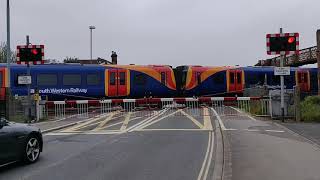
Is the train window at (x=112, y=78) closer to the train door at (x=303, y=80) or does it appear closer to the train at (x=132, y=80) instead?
the train at (x=132, y=80)

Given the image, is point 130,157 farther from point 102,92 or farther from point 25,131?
point 102,92

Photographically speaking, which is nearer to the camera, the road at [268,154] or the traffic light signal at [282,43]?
Answer: the road at [268,154]

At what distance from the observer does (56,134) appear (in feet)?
59.0

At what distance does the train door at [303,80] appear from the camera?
138 ft

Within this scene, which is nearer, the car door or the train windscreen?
the car door

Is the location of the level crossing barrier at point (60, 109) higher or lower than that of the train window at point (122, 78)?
lower

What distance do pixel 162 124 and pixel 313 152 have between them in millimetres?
9101

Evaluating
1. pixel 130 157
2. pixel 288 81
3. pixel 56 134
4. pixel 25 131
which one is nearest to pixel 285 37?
pixel 56 134

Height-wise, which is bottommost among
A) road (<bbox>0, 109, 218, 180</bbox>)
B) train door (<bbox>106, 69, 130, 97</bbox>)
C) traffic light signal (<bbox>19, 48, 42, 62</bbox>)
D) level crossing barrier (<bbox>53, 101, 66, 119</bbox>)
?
road (<bbox>0, 109, 218, 180</bbox>)

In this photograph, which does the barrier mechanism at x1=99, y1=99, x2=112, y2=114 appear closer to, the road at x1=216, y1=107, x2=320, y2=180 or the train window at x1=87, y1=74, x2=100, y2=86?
the train window at x1=87, y1=74, x2=100, y2=86

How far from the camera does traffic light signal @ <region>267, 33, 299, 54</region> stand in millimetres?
21188

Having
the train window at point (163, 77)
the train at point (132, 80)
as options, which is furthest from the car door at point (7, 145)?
the train window at point (163, 77)

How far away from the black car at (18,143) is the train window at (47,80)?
23770 millimetres

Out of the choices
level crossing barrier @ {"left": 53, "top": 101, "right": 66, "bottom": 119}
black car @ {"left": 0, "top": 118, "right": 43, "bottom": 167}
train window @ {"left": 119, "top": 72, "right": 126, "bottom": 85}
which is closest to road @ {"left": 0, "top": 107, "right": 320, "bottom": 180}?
black car @ {"left": 0, "top": 118, "right": 43, "bottom": 167}
